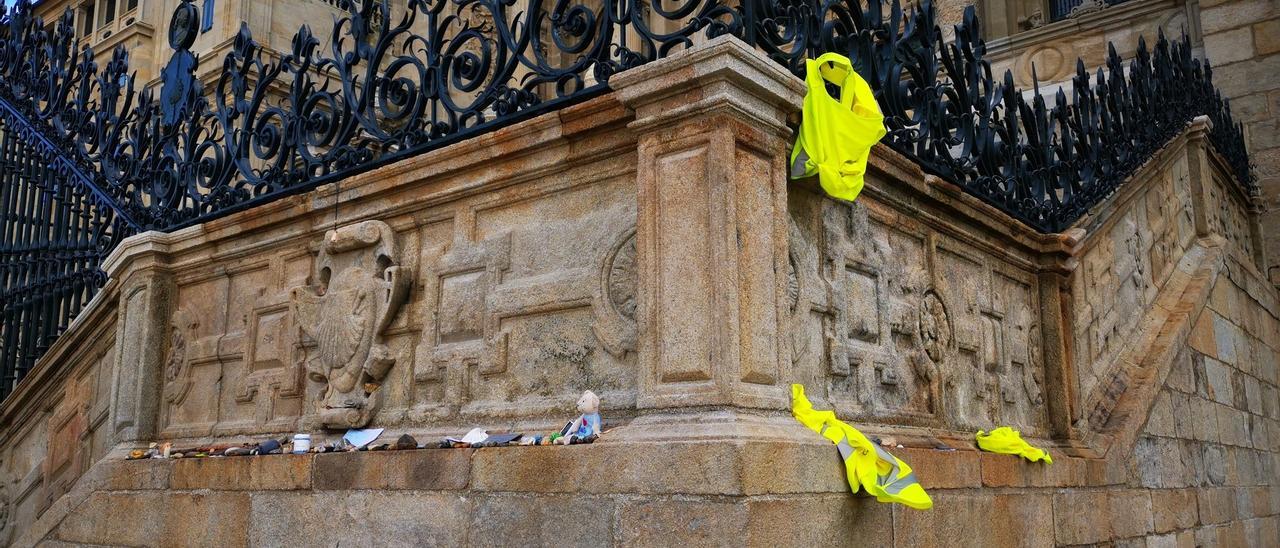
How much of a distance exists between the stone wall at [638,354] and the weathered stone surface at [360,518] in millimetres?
16

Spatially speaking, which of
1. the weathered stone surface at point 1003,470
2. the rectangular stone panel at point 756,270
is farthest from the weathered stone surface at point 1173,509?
the rectangular stone panel at point 756,270

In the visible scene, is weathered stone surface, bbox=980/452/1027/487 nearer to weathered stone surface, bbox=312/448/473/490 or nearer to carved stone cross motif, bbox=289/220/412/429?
weathered stone surface, bbox=312/448/473/490

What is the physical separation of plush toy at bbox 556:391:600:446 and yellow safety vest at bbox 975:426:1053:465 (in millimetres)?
2953

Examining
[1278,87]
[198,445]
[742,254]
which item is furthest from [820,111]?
[1278,87]

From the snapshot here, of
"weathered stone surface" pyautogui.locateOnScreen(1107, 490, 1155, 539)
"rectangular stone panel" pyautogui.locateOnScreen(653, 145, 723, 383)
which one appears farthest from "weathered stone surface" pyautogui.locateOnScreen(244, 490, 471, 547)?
"weathered stone surface" pyautogui.locateOnScreen(1107, 490, 1155, 539)

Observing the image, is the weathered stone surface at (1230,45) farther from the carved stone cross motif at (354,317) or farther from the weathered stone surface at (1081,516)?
the carved stone cross motif at (354,317)

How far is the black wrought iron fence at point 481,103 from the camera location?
561 centimetres

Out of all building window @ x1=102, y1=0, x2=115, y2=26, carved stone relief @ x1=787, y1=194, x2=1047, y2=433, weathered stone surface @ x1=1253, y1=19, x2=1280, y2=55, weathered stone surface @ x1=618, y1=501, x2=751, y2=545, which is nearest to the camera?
weathered stone surface @ x1=618, y1=501, x2=751, y2=545

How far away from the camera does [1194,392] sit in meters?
9.54

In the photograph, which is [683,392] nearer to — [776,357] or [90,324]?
[776,357]

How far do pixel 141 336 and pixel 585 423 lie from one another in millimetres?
4484

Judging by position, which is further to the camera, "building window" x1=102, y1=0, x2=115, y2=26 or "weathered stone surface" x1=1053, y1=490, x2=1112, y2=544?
"building window" x1=102, y1=0, x2=115, y2=26

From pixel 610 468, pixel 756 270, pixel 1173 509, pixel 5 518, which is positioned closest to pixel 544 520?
pixel 610 468

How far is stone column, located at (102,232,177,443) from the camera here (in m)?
7.66
